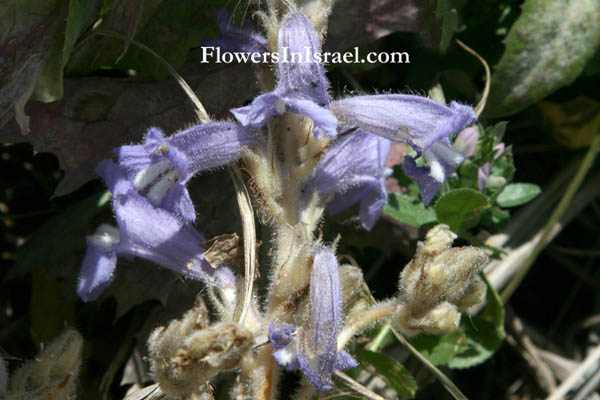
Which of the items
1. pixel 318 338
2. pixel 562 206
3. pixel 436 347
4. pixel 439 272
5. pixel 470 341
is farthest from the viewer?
pixel 562 206

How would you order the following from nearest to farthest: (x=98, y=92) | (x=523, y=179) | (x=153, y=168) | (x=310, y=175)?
(x=153, y=168) → (x=310, y=175) → (x=98, y=92) → (x=523, y=179)

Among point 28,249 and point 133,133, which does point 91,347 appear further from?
point 133,133

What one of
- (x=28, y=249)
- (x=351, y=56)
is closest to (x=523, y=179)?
(x=351, y=56)

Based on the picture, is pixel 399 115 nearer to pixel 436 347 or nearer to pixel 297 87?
pixel 297 87

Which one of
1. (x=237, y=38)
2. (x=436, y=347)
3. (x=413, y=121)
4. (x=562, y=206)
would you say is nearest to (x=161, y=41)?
(x=237, y=38)

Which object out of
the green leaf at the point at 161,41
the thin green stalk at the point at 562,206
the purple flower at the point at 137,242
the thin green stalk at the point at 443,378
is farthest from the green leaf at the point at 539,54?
the purple flower at the point at 137,242

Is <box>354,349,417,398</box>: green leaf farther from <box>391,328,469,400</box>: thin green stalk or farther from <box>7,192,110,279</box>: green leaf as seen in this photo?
<box>7,192,110,279</box>: green leaf
